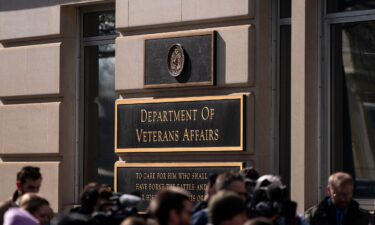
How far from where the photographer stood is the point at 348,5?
15562mm

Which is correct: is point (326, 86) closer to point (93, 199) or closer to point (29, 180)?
point (29, 180)

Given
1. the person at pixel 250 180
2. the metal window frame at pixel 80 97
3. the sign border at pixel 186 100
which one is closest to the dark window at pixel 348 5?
the sign border at pixel 186 100

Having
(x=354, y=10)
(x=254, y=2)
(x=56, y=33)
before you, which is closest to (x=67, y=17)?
(x=56, y=33)

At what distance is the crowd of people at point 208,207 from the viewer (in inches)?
342

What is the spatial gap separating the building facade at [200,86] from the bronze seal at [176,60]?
19cm

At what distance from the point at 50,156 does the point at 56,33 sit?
1.91 m

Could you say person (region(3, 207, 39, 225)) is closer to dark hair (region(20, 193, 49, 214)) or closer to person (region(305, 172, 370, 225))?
dark hair (region(20, 193, 49, 214))

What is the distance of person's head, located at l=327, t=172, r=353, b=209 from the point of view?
40.9 ft

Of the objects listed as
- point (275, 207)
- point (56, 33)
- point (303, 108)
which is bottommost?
point (275, 207)

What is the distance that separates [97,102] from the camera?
19.0m

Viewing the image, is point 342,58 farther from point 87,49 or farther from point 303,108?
point 87,49

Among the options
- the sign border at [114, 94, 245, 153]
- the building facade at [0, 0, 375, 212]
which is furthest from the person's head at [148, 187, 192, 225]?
the sign border at [114, 94, 245, 153]

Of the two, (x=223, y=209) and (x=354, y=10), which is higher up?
(x=354, y=10)

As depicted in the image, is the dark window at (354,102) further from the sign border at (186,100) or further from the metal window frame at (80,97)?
the metal window frame at (80,97)
